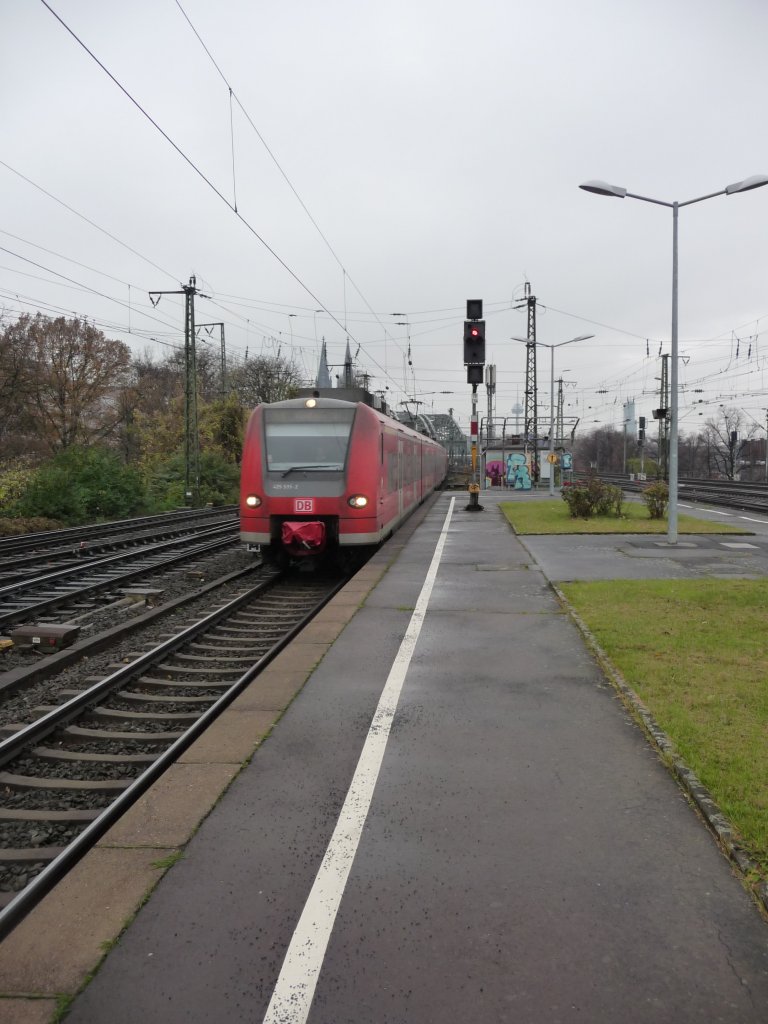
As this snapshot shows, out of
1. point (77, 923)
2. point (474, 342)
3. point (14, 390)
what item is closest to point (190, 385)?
point (14, 390)

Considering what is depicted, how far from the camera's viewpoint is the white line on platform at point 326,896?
7.75 ft

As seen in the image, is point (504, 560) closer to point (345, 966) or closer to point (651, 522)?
point (651, 522)

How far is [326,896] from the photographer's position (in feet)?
9.55

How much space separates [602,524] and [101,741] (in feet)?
51.4

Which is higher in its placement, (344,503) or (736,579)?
(344,503)

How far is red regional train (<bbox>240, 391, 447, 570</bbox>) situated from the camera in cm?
1125

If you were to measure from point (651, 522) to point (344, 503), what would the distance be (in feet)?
35.9

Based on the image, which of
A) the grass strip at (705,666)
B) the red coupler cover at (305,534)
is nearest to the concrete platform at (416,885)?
the grass strip at (705,666)

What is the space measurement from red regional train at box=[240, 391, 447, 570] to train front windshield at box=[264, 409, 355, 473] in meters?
0.02

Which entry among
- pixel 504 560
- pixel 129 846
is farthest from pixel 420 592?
pixel 129 846

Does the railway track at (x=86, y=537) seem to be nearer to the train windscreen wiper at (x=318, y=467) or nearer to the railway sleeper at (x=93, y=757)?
the train windscreen wiper at (x=318, y=467)

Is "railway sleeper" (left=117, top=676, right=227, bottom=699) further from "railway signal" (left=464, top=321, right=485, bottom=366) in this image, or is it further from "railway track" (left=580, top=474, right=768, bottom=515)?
"railway track" (left=580, top=474, right=768, bottom=515)

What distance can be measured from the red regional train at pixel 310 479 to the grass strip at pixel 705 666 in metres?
3.39

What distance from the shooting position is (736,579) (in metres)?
10.5
